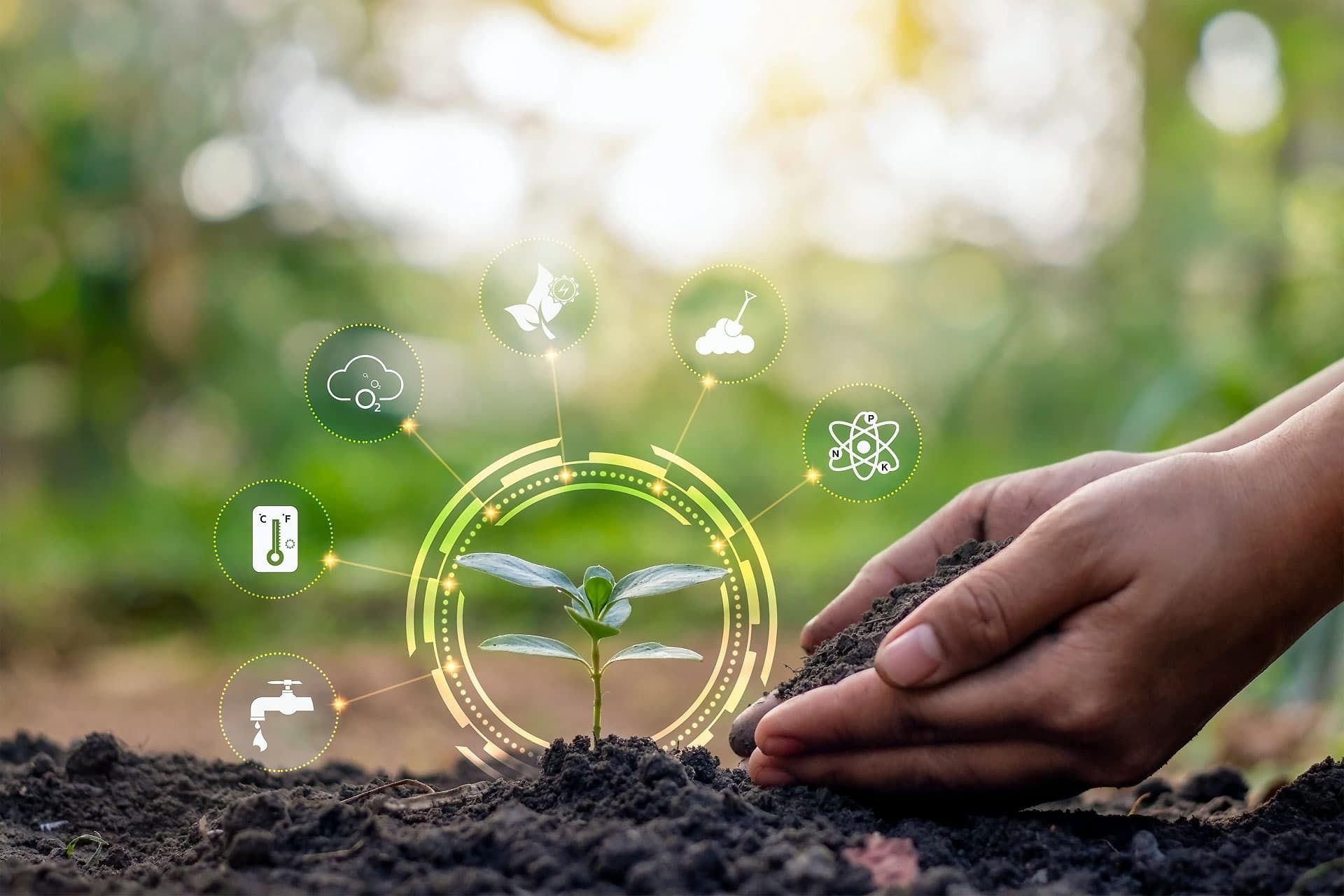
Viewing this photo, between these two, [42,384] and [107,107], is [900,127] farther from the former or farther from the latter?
[42,384]

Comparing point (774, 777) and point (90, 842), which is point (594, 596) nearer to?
point (774, 777)

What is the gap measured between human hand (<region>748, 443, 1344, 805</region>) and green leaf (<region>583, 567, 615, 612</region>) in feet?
0.89

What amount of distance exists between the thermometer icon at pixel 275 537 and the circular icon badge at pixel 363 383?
1.25 ft

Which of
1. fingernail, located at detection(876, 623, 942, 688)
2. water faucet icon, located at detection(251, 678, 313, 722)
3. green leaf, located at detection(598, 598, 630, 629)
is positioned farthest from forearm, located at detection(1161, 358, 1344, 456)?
water faucet icon, located at detection(251, 678, 313, 722)

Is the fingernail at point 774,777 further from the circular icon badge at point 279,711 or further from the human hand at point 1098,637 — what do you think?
the circular icon badge at point 279,711

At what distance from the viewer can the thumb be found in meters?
1.12

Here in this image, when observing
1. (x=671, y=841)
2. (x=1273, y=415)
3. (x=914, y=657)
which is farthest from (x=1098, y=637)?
(x=1273, y=415)

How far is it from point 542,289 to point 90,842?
1.31 m

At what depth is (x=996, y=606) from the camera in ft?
3.69

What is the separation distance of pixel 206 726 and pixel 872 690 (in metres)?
2.75

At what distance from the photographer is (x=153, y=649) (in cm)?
429

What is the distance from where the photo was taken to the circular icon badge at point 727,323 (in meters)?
2.92

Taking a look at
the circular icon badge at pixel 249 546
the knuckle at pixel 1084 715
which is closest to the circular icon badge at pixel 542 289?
the knuckle at pixel 1084 715

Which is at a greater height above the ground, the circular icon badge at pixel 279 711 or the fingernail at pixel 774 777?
the circular icon badge at pixel 279 711
